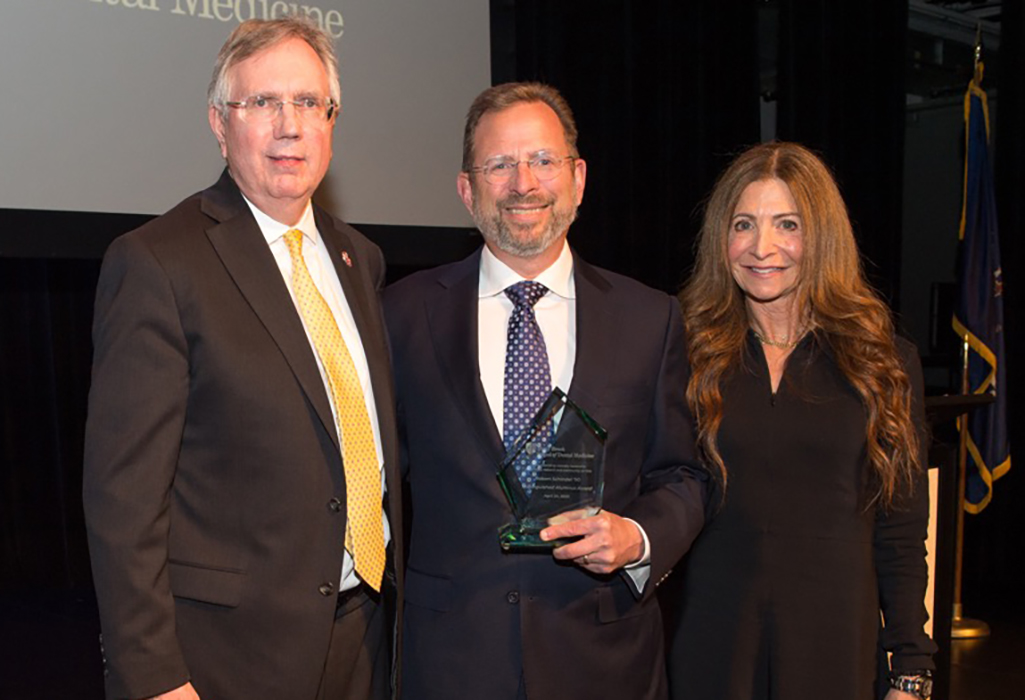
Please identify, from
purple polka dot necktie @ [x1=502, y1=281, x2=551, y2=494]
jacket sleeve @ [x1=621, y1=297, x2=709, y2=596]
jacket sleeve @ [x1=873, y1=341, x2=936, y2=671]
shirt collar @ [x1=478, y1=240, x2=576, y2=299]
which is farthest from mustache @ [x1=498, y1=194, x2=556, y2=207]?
jacket sleeve @ [x1=873, y1=341, x2=936, y2=671]

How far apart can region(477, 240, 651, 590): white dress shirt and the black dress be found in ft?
0.99

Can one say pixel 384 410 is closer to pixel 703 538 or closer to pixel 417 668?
pixel 417 668

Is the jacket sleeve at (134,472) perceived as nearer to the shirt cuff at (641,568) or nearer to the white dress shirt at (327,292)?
the white dress shirt at (327,292)

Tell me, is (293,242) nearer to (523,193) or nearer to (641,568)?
(523,193)

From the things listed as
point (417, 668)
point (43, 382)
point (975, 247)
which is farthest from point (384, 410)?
point (975, 247)

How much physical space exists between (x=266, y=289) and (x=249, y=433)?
27 cm

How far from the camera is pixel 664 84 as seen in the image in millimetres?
6250

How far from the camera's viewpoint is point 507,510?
79.7 inches

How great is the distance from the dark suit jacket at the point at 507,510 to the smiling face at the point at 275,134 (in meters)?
0.42

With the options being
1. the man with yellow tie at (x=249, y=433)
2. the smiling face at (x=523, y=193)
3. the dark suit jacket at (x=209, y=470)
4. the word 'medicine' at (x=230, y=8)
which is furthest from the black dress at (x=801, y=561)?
the word 'medicine' at (x=230, y=8)

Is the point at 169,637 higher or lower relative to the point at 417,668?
higher

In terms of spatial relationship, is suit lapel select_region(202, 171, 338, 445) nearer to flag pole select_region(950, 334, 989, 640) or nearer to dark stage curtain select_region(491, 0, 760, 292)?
dark stage curtain select_region(491, 0, 760, 292)

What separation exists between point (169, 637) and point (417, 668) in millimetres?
577

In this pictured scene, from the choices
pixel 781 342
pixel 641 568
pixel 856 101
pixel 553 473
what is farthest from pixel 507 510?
pixel 856 101
